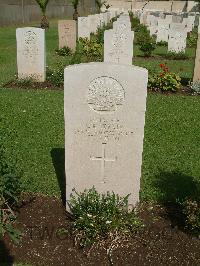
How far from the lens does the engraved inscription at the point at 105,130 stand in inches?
163

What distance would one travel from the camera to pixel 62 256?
13.2 ft

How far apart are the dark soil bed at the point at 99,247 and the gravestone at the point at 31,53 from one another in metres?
7.66

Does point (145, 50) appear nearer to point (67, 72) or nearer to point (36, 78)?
point (36, 78)

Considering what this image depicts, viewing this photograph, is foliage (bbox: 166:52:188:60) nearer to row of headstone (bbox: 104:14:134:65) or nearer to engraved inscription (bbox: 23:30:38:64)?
row of headstone (bbox: 104:14:134:65)

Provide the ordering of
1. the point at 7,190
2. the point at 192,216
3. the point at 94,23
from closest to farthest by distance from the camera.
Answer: the point at 192,216, the point at 7,190, the point at 94,23

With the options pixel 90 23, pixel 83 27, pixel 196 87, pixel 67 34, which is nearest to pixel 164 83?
pixel 196 87

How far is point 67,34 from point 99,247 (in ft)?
47.1

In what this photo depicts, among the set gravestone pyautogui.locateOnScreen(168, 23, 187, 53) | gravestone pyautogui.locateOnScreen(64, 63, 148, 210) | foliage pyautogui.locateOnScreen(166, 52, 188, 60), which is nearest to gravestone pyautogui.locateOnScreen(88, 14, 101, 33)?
gravestone pyautogui.locateOnScreen(168, 23, 187, 53)

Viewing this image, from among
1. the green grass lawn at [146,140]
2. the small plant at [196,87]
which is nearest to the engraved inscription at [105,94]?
the green grass lawn at [146,140]

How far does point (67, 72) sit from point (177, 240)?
2200 millimetres

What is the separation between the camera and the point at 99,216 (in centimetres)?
412

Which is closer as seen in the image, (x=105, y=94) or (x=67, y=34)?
(x=105, y=94)

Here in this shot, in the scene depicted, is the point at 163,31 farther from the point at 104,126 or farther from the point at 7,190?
the point at 7,190

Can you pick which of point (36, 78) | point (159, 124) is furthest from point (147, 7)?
point (159, 124)
